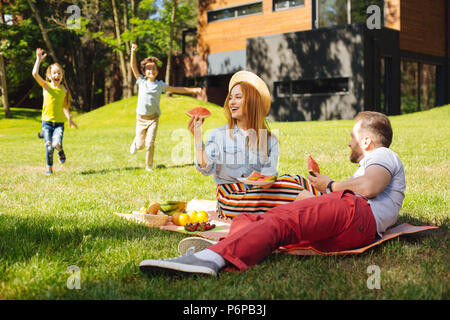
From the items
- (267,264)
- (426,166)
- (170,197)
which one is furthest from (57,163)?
(267,264)

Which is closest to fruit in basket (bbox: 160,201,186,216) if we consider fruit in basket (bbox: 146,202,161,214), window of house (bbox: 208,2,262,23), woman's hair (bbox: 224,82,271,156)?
fruit in basket (bbox: 146,202,161,214)

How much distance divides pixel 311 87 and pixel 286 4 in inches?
216

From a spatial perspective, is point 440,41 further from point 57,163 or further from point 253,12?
point 57,163

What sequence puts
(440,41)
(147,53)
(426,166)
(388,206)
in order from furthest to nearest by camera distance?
(147,53), (440,41), (426,166), (388,206)

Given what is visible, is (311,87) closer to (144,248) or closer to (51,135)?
(51,135)

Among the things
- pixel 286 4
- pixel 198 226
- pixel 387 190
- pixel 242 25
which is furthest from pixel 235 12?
pixel 387 190

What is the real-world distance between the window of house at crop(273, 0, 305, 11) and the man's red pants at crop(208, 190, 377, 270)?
988 inches

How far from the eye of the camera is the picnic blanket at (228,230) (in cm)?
336

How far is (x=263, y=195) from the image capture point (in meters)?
4.23

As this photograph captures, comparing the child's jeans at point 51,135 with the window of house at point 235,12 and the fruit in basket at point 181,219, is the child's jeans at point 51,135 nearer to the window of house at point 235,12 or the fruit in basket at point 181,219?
the fruit in basket at point 181,219

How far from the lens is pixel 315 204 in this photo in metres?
3.14

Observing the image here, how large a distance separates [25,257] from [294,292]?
6.37 ft

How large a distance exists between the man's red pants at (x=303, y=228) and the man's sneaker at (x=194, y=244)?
300mm

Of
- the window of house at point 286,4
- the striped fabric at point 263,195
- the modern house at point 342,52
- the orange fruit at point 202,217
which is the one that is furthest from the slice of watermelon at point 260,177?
the window of house at point 286,4
